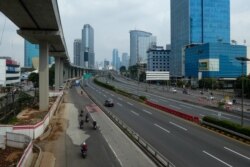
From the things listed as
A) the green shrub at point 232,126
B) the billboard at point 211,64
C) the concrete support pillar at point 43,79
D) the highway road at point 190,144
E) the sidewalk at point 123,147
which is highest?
the billboard at point 211,64

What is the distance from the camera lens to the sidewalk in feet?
70.3

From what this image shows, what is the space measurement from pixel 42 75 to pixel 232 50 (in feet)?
371

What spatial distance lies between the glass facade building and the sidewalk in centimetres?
10574

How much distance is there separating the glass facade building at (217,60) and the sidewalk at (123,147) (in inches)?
4163

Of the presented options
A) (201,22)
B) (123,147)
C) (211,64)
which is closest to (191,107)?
(123,147)

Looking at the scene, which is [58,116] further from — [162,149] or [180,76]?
[180,76]

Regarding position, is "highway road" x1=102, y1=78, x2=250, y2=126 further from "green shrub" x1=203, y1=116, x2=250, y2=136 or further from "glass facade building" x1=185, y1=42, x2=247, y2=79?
"glass facade building" x1=185, y1=42, x2=247, y2=79

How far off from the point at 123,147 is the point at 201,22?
464 ft

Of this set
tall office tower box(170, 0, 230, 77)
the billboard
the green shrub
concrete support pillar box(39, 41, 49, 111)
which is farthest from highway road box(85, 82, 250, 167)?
tall office tower box(170, 0, 230, 77)

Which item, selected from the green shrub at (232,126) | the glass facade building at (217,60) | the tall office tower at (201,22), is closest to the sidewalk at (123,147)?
the green shrub at (232,126)

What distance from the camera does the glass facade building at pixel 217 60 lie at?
449 feet

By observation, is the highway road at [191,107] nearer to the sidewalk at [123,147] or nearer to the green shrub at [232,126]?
the green shrub at [232,126]

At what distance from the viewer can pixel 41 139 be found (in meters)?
29.2

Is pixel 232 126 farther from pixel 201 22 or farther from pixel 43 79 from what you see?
pixel 201 22
